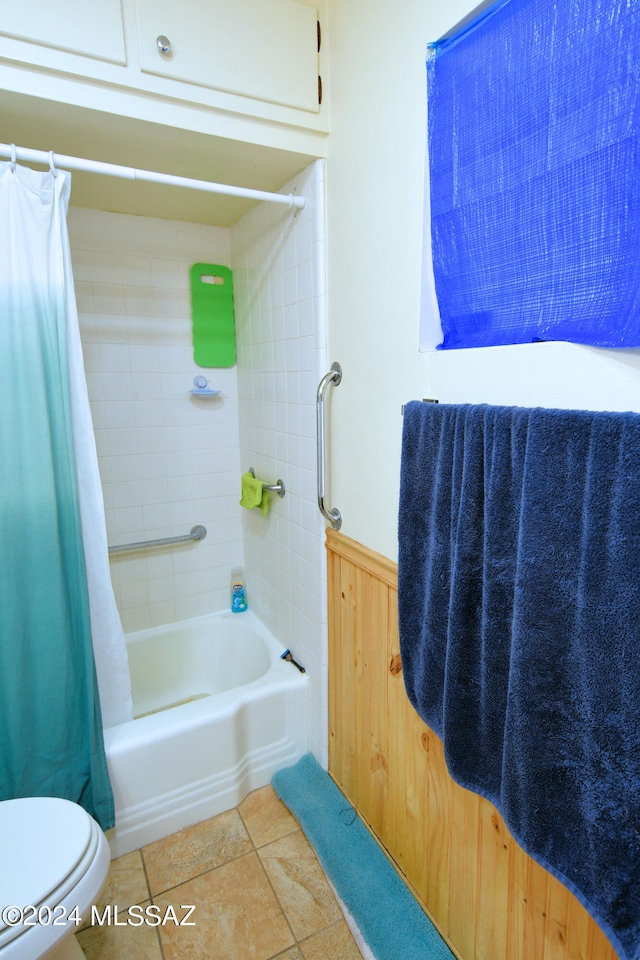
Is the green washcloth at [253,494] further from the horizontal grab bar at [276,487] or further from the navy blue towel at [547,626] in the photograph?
the navy blue towel at [547,626]

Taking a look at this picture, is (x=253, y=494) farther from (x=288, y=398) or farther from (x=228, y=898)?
(x=228, y=898)

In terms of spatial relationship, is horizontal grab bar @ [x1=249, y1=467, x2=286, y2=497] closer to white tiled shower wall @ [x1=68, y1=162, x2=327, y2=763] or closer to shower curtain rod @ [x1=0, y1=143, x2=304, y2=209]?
white tiled shower wall @ [x1=68, y1=162, x2=327, y2=763]

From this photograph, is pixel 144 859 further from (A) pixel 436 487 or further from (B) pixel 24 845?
(A) pixel 436 487

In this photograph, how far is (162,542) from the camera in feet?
7.30

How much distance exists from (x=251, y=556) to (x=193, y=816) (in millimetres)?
1019

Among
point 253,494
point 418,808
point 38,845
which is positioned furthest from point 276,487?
point 38,845

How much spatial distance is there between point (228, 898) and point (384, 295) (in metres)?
1.73

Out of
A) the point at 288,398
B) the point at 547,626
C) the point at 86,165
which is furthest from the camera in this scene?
the point at 288,398

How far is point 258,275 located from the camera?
1.96 metres

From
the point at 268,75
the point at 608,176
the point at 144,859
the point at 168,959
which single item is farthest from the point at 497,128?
the point at 144,859

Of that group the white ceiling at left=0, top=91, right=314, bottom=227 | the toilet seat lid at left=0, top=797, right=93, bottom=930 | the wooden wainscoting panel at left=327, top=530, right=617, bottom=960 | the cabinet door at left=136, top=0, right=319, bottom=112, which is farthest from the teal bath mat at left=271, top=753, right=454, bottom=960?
the cabinet door at left=136, top=0, right=319, bottom=112

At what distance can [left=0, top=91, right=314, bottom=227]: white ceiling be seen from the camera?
1.26 metres

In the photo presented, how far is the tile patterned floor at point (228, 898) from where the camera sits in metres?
1.31

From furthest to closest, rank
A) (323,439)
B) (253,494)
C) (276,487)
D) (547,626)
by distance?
(253,494) < (276,487) < (323,439) < (547,626)
